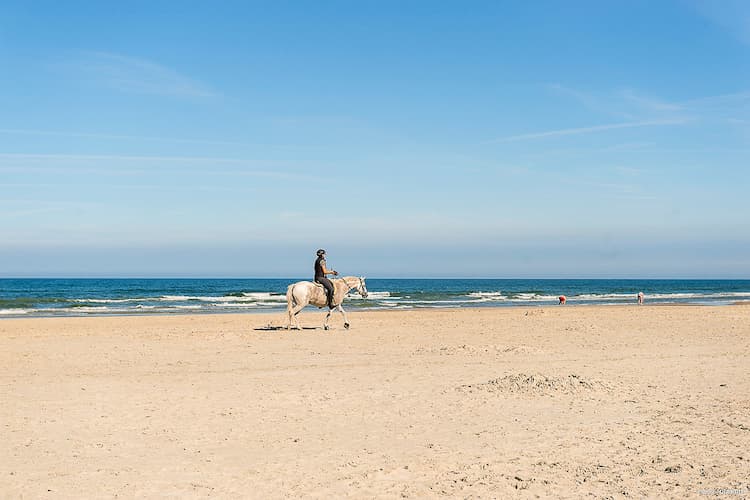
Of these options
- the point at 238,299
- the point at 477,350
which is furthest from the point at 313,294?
the point at 238,299

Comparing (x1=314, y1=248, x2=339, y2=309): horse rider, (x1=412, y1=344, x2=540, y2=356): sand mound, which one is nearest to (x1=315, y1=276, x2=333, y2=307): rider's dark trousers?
(x1=314, y1=248, x2=339, y2=309): horse rider

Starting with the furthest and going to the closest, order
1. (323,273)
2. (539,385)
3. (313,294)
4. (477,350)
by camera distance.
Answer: (313,294)
(323,273)
(477,350)
(539,385)

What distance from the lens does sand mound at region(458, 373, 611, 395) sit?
37.9 ft

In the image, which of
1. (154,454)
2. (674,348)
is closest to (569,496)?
(154,454)

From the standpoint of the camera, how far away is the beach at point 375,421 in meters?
7.20

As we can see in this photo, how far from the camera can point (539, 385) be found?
1173 cm

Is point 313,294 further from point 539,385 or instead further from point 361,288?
point 539,385

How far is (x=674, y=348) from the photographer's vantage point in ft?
60.1

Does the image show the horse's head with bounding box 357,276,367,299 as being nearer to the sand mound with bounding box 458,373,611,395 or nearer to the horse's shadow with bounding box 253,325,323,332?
the horse's shadow with bounding box 253,325,323,332

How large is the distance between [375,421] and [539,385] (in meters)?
3.25

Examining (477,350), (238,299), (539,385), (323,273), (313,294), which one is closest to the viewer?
(539,385)

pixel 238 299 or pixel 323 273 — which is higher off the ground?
pixel 323 273

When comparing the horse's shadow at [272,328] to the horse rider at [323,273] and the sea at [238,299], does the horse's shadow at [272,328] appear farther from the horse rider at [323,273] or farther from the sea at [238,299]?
the sea at [238,299]

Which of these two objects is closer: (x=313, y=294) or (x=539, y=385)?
(x=539, y=385)
